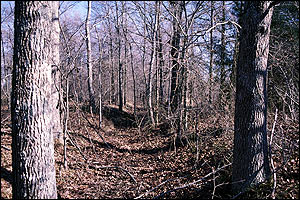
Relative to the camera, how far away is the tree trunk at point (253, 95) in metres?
4.41

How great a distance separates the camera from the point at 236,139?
4.71 m

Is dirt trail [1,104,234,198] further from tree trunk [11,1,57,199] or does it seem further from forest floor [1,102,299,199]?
tree trunk [11,1,57,199]

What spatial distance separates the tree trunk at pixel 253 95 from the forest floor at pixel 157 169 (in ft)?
1.04

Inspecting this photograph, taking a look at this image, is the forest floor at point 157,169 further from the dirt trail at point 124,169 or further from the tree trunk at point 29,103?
the tree trunk at point 29,103

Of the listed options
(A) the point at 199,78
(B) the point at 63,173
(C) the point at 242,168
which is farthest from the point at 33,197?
(A) the point at 199,78

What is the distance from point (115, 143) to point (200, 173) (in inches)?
209

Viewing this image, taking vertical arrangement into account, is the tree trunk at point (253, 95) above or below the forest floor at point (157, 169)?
above

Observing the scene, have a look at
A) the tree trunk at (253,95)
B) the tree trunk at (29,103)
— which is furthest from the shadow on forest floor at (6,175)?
the tree trunk at (253,95)

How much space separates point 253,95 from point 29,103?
13.4 feet

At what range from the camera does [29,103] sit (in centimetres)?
385

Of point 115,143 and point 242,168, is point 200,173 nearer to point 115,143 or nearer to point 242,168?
point 242,168

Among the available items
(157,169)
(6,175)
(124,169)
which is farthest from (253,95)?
(6,175)

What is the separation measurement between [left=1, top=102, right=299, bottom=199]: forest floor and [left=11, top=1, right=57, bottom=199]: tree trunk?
1205 mm

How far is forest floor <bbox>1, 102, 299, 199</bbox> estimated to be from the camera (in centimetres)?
484
